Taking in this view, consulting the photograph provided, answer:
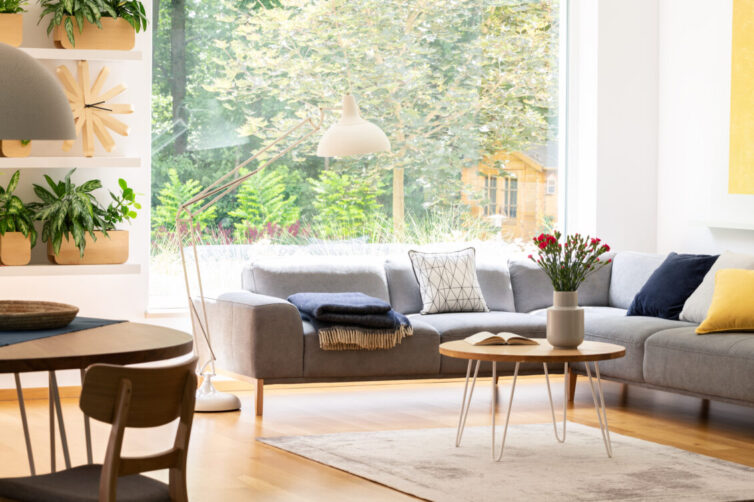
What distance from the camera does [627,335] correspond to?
18.6 feet

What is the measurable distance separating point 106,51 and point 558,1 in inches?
129

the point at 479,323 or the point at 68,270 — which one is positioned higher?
the point at 68,270

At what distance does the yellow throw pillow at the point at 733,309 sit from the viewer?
532cm

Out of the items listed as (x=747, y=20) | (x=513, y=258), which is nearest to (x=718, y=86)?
(x=747, y=20)

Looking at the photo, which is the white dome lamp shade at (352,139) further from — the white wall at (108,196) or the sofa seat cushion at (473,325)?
the white wall at (108,196)

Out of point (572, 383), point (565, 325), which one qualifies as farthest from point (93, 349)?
point (572, 383)

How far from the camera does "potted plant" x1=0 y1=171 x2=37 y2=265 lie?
5.63 m

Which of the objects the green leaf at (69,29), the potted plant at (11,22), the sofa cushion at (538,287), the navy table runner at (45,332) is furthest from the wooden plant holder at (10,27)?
the sofa cushion at (538,287)

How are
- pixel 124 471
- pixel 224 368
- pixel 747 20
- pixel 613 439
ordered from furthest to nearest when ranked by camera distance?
pixel 747 20 → pixel 224 368 → pixel 613 439 → pixel 124 471

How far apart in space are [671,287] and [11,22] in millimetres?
3794

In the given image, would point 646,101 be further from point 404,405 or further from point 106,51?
point 106,51

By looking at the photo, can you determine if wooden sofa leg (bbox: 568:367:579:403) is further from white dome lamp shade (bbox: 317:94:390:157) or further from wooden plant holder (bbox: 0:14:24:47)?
wooden plant holder (bbox: 0:14:24:47)

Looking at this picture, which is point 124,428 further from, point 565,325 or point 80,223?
point 80,223

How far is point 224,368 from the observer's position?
19.1 ft
